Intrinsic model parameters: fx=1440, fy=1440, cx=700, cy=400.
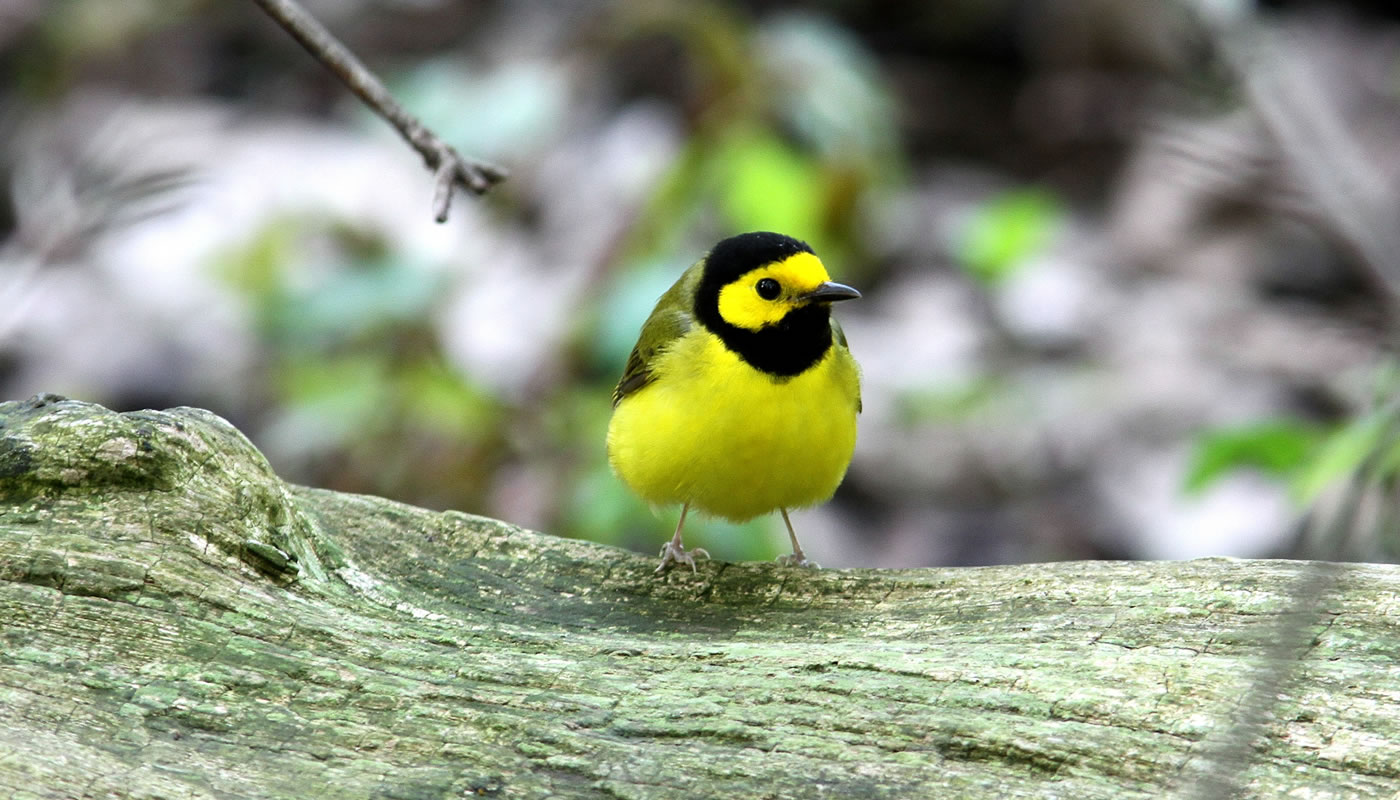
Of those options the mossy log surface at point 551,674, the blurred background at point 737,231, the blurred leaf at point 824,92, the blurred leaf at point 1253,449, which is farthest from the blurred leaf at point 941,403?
the mossy log surface at point 551,674

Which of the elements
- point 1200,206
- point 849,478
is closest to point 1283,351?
point 1200,206

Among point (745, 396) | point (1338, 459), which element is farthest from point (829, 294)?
point (1338, 459)

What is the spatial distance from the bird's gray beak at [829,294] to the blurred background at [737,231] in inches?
31.8

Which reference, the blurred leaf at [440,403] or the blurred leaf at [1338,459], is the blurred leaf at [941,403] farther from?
the blurred leaf at [1338,459]

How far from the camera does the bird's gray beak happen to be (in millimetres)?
3861

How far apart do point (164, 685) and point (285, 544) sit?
1.61 ft

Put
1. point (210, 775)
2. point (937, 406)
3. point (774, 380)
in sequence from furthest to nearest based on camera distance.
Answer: point (937, 406)
point (774, 380)
point (210, 775)

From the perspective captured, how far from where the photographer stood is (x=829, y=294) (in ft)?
12.8

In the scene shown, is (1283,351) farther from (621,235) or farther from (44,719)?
(44,719)

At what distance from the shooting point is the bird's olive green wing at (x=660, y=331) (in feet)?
13.3

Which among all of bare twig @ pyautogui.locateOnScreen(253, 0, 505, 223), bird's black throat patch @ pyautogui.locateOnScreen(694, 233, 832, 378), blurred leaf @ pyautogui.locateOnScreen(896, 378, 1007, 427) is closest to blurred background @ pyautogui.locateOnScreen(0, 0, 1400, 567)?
blurred leaf @ pyautogui.locateOnScreen(896, 378, 1007, 427)

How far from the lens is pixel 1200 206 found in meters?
7.05

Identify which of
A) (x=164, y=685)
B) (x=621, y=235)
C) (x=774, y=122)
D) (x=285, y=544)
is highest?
(x=774, y=122)

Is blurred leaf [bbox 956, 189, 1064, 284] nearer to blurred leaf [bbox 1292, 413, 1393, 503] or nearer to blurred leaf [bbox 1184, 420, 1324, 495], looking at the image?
blurred leaf [bbox 1184, 420, 1324, 495]
